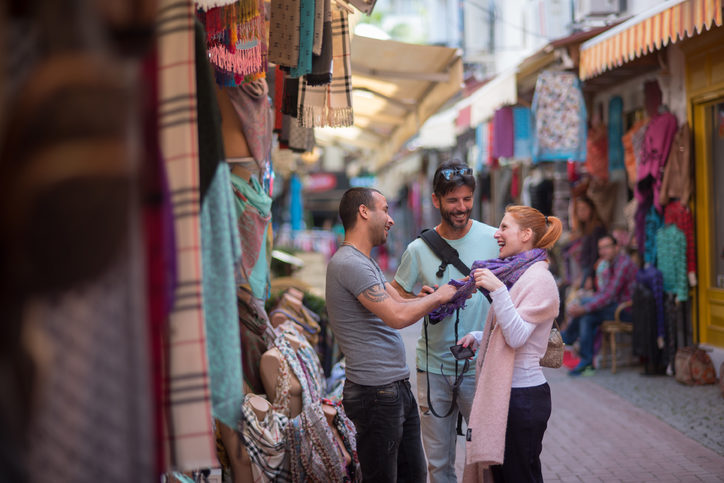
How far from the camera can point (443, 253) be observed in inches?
167

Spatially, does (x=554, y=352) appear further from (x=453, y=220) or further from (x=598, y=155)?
(x=598, y=155)

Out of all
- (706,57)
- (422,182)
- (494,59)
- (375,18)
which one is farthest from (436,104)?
(375,18)

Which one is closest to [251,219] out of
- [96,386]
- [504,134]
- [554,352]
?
[554,352]

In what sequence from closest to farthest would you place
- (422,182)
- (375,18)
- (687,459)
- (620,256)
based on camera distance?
(687,459) < (620,256) < (422,182) < (375,18)

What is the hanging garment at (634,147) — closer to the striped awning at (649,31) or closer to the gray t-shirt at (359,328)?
the striped awning at (649,31)

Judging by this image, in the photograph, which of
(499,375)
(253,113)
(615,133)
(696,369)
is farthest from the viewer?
(615,133)

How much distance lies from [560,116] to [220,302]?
7.99m

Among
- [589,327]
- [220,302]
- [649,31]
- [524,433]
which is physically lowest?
[589,327]

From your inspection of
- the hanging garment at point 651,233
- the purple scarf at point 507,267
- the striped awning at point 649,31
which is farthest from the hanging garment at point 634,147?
the purple scarf at point 507,267

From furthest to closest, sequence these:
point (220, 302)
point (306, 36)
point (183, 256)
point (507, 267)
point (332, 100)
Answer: point (332, 100)
point (306, 36)
point (507, 267)
point (220, 302)
point (183, 256)

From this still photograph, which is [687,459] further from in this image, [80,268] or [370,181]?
[370,181]

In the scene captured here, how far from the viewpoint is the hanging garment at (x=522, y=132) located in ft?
36.9

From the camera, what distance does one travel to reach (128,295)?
1146 mm

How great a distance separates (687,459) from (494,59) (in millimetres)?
14227
